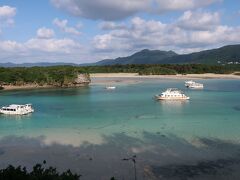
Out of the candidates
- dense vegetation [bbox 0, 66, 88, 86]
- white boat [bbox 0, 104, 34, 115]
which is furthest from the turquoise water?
dense vegetation [bbox 0, 66, 88, 86]

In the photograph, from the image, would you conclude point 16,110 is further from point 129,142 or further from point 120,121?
point 129,142

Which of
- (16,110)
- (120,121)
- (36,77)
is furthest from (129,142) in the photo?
(36,77)

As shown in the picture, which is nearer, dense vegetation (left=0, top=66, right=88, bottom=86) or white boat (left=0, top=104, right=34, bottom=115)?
white boat (left=0, top=104, right=34, bottom=115)

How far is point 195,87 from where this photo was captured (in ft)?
318

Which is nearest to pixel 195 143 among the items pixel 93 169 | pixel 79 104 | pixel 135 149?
pixel 135 149

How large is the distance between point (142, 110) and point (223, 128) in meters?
17.4

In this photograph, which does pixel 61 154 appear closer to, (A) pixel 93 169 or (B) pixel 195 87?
(A) pixel 93 169

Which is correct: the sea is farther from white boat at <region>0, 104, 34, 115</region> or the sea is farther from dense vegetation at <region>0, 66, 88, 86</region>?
dense vegetation at <region>0, 66, 88, 86</region>

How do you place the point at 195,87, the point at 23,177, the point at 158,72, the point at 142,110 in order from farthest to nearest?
1. the point at 158,72
2. the point at 195,87
3. the point at 142,110
4. the point at 23,177

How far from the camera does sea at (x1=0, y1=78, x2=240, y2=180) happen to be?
81.7ft

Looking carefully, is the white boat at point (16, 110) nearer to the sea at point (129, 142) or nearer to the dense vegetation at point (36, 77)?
the sea at point (129, 142)

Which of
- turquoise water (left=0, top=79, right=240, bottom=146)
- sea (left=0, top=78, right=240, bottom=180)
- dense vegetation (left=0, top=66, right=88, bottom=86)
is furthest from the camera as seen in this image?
dense vegetation (left=0, top=66, right=88, bottom=86)

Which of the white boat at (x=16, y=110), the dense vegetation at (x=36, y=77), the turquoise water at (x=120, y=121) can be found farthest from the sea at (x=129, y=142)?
the dense vegetation at (x=36, y=77)

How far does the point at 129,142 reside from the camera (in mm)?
32500
